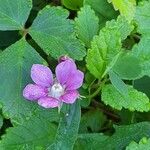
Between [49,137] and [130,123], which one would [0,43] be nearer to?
[49,137]

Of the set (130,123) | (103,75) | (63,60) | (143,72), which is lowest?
(130,123)

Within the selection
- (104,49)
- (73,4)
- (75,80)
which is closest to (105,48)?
(104,49)

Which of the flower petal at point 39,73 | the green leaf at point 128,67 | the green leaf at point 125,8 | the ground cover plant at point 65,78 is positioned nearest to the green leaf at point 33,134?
the ground cover plant at point 65,78

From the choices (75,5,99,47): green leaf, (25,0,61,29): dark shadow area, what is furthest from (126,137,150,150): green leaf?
(25,0,61,29): dark shadow area

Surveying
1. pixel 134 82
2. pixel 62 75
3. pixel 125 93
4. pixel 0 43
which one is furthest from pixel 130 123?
pixel 0 43

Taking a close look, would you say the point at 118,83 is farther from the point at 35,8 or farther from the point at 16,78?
the point at 35,8

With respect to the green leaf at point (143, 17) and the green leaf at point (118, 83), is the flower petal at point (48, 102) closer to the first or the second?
the green leaf at point (118, 83)

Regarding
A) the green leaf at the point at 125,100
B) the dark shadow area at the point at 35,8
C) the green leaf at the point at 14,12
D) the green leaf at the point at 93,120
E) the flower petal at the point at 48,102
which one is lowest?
the green leaf at the point at 93,120
